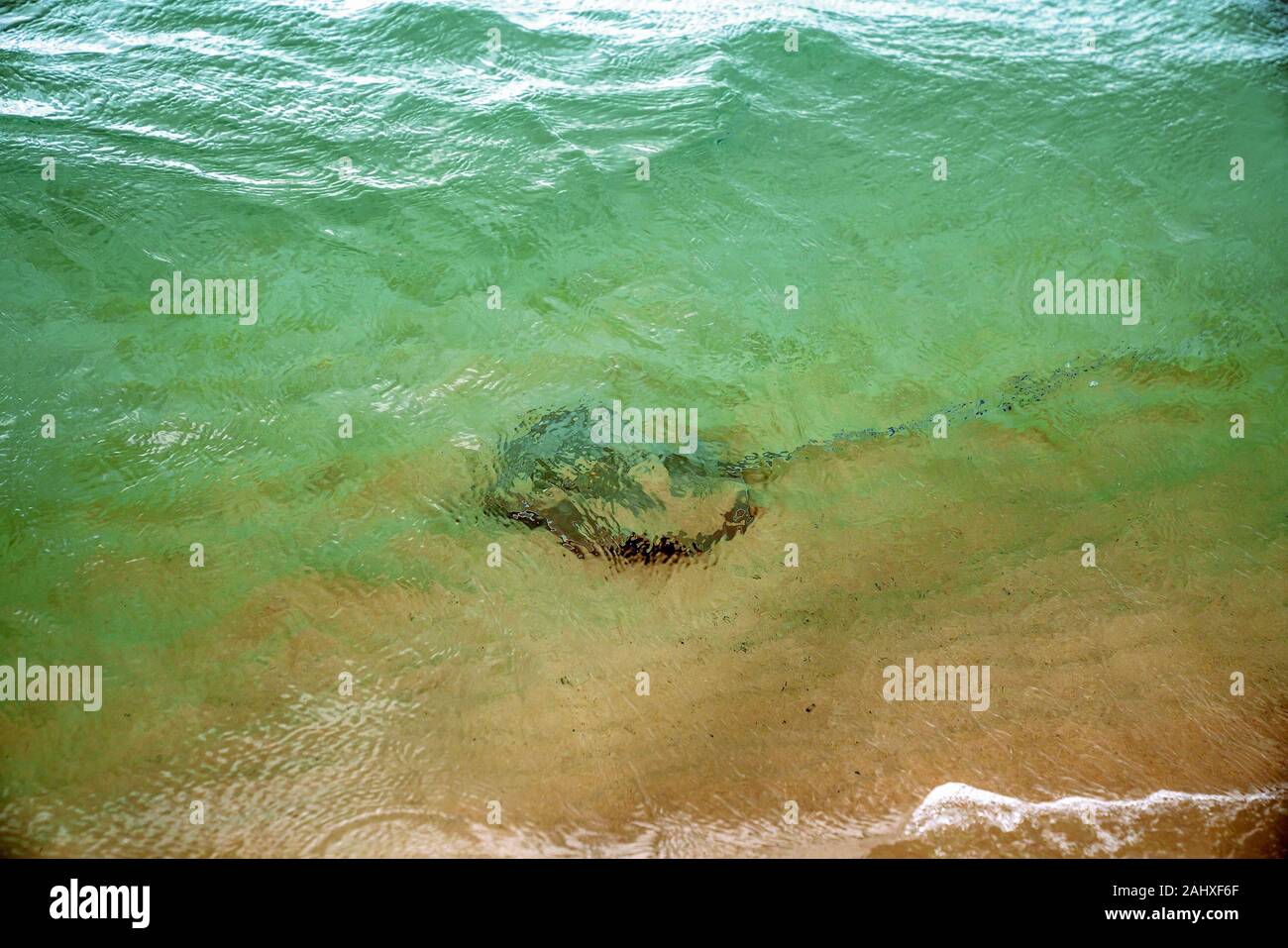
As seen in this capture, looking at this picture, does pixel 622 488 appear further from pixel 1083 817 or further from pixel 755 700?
pixel 1083 817

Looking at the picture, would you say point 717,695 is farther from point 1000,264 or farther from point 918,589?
point 1000,264

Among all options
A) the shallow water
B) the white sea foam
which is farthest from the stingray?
the white sea foam

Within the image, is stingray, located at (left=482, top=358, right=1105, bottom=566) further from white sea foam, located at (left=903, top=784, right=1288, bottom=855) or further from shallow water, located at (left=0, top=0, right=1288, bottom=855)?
white sea foam, located at (left=903, top=784, right=1288, bottom=855)

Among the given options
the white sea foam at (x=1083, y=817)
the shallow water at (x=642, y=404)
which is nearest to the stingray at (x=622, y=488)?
the shallow water at (x=642, y=404)

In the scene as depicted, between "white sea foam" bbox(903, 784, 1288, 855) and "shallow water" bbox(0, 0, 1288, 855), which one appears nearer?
"white sea foam" bbox(903, 784, 1288, 855)

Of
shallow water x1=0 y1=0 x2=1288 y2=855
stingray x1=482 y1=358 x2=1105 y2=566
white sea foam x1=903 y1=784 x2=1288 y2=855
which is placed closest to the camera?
white sea foam x1=903 y1=784 x2=1288 y2=855
